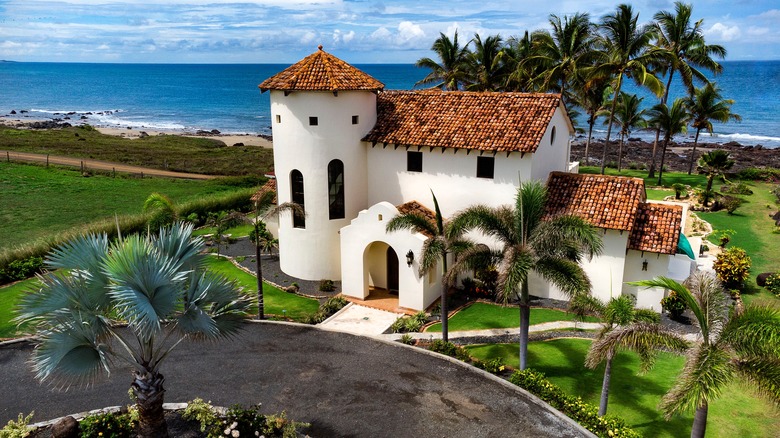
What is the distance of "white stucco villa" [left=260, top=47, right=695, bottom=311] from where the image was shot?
77.5 feet

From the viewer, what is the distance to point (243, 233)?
36531mm

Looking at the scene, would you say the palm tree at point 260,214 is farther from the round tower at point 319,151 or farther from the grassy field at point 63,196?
the grassy field at point 63,196

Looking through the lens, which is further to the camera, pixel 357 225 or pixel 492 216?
pixel 357 225

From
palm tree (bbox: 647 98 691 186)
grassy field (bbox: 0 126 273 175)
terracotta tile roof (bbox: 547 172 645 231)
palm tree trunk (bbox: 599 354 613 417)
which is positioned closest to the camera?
palm tree trunk (bbox: 599 354 613 417)

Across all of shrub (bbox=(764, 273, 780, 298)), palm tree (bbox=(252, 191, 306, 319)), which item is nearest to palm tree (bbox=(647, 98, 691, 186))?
shrub (bbox=(764, 273, 780, 298))

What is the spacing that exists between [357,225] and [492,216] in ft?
29.3

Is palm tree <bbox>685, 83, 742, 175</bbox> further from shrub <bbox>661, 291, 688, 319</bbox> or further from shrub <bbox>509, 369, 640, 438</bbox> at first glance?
shrub <bbox>509, 369, 640, 438</bbox>

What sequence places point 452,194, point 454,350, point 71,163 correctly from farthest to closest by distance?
point 71,163 → point 452,194 → point 454,350

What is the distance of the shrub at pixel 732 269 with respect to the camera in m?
26.0

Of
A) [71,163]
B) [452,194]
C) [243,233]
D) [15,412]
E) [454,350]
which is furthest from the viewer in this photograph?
[71,163]

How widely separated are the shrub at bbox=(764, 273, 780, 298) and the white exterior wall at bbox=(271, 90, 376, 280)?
20.6m

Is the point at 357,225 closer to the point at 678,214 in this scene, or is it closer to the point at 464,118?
the point at 464,118

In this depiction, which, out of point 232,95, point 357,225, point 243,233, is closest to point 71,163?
point 243,233

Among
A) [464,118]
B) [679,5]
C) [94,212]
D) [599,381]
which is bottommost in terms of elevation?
[599,381]
